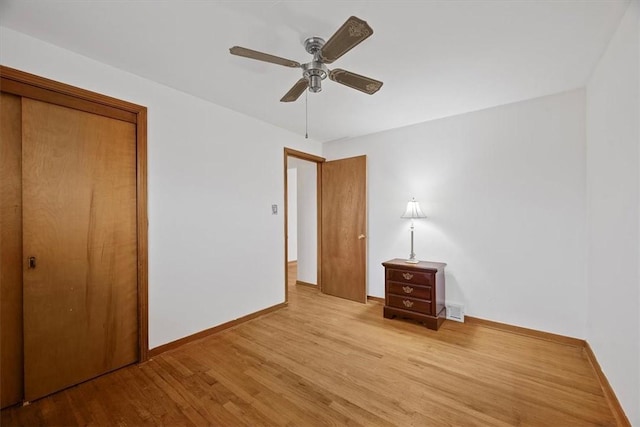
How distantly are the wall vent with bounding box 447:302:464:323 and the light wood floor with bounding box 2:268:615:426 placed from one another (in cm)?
27

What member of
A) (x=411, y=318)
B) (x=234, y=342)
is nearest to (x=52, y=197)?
(x=234, y=342)

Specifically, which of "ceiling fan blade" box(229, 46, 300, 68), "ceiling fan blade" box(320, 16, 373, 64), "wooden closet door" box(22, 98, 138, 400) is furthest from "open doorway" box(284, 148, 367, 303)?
"ceiling fan blade" box(320, 16, 373, 64)

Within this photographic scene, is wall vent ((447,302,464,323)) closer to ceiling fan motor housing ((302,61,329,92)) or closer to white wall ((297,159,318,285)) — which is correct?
white wall ((297,159,318,285))

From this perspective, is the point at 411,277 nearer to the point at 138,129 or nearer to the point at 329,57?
the point at 329,57

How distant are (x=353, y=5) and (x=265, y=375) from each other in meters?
2.59

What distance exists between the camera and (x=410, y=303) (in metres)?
3.07

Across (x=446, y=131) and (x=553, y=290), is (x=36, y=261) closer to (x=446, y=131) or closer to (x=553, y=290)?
(x=446, y=131)

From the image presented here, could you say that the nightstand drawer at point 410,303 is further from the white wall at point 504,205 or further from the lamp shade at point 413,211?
the lamp shade at point 413,211

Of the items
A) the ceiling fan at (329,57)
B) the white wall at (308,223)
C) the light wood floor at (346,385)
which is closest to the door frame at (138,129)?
the light wood floor at (346,385)

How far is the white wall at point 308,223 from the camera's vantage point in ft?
15.1

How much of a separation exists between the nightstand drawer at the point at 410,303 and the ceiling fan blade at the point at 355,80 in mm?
2288

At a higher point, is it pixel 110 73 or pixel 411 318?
pixel 110 73

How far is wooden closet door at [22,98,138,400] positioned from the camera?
1.84m

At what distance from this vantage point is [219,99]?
2756 mm
